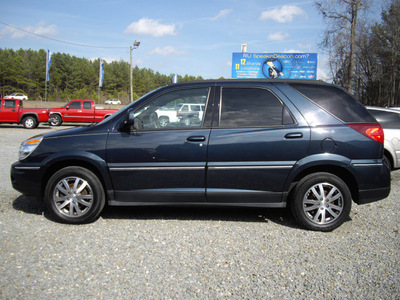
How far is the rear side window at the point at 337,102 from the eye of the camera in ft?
13.6

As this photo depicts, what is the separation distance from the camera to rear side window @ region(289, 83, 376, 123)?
4.13 meters

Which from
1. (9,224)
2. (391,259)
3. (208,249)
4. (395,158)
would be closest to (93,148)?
(9,224)

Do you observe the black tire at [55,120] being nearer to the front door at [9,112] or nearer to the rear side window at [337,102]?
the front door at [9,112]

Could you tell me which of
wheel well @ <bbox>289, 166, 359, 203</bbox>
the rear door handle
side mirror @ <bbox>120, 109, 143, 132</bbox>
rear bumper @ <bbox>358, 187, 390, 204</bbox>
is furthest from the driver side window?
rear bumper @ <bbox>358, 187, 390, 204</bbox>

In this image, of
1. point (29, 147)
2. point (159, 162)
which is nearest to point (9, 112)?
point (29, 147)

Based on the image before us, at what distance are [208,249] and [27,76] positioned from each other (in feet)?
345

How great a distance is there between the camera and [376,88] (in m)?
55.6

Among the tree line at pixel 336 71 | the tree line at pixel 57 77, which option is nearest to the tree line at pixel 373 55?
A: the tree line at pixel 336 71

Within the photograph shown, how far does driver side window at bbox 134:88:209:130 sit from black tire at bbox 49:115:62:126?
2024 cm

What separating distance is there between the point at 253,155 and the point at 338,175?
45.4 inches

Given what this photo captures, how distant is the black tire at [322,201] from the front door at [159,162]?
3.96 ft

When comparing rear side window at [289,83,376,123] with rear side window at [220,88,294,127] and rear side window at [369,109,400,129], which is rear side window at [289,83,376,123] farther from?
rear side window at [369,109,400,129]

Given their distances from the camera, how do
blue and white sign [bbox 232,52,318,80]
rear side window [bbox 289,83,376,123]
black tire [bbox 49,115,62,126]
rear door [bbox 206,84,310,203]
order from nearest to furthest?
rear door [bbox 206,84,310,203] → rear side window [bbox 289,83,376,123] → black tire [bbox 49,115,62,126] → blue and white sign [bbox 232,52,318,80]

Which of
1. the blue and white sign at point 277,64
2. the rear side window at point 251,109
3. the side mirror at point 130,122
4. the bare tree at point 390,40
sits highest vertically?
the bare tree at point 390,40
